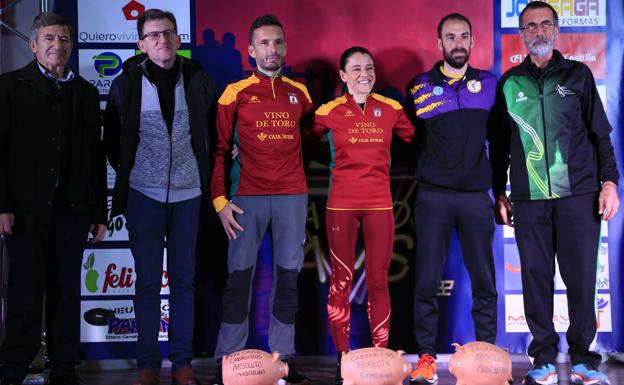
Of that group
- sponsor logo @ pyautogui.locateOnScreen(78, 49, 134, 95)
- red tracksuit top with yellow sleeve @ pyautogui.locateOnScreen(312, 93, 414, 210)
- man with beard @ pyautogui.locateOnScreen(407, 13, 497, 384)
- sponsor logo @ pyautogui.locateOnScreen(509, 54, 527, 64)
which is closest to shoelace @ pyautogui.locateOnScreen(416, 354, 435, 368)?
man with beard @ pyautogui.locateOnScreen(407, 13, 497, 384)

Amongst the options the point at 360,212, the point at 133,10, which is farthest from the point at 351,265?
A: the point at 133,10

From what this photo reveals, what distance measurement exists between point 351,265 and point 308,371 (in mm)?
706

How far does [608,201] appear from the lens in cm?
359

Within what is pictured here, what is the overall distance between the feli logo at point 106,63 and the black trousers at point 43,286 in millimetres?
1064

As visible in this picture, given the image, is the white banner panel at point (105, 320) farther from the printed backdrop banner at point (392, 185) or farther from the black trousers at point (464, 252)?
the black trousers at point (464, 252)

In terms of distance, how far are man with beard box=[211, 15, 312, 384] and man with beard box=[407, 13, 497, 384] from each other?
2.15ft

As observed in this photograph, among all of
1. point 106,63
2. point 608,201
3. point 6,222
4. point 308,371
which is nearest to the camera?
point 6,222

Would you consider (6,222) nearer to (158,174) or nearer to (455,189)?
(158,174)

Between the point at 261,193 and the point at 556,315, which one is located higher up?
the point at 261,193

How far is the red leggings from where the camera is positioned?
3.85 meters

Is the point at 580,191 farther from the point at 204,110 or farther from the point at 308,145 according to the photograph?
the point at 204,110

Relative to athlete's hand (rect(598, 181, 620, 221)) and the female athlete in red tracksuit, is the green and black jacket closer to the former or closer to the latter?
athlete's hand (rect(598, 181, 620, 221))

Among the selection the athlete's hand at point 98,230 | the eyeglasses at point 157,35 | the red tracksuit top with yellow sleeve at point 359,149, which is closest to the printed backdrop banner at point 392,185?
the red tracksuit top with yellow sleeve at point 359,149

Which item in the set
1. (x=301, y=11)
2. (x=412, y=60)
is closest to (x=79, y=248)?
(x=301, y=11)
